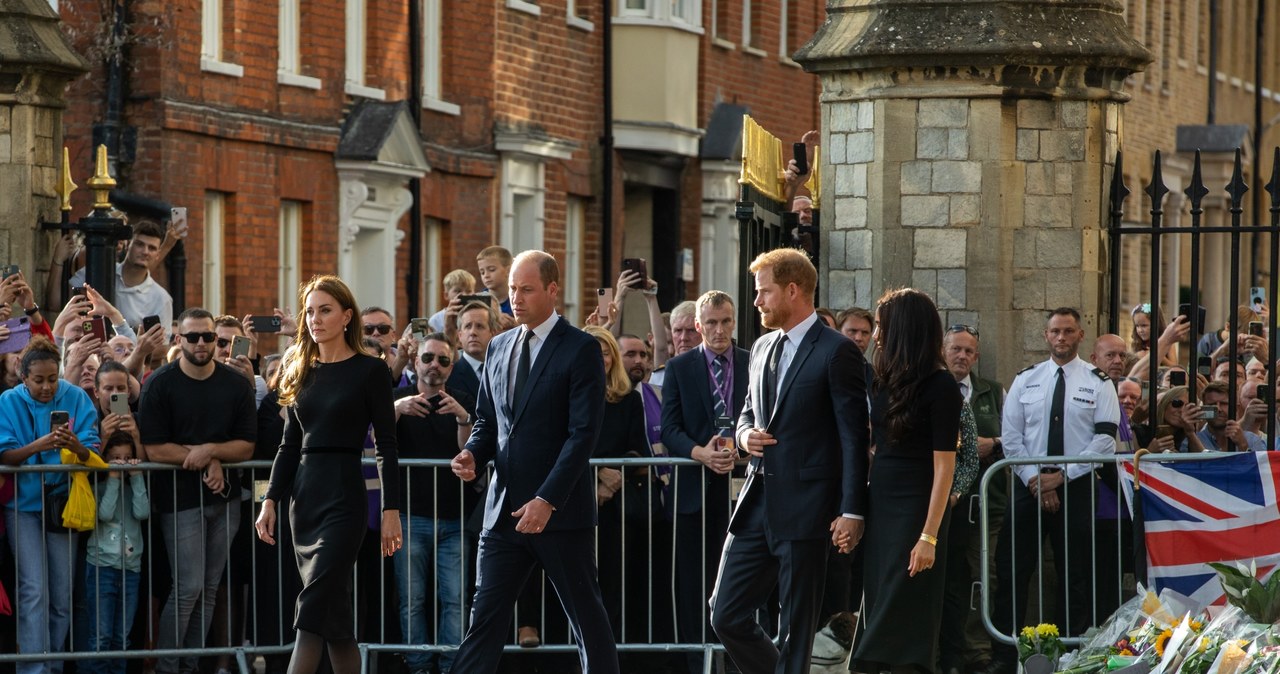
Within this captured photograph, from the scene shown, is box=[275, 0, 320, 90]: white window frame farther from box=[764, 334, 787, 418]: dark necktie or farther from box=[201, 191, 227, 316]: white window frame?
box=[764, 334, 787, 418]: dark necktie

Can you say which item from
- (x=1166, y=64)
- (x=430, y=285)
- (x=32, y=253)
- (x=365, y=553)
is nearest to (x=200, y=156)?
(x=430, y=285)

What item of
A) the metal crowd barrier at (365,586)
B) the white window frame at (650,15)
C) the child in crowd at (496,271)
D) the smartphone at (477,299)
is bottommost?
the metal crowd barrier at (365,586)

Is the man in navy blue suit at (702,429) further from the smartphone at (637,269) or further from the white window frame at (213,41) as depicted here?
the white window frame at (213,41)

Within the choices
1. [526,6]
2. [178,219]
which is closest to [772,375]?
[178,219]

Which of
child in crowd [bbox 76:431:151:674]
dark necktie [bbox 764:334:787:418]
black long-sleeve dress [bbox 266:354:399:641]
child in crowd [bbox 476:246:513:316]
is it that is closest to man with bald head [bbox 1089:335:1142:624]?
dark necktie [bbox 764:334:787:418]

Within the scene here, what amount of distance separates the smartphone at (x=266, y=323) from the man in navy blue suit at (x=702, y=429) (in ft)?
9.47

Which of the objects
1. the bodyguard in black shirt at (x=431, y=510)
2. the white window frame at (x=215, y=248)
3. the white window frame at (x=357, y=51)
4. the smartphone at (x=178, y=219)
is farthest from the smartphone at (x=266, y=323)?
the white window frame at (x=357, y=51)

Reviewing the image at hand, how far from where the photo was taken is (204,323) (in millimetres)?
12516

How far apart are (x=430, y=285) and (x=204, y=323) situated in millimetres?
15056

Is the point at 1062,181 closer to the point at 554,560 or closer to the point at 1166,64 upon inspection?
the point at 554,560

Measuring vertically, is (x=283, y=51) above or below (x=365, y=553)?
above

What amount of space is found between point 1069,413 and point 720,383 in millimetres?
1810

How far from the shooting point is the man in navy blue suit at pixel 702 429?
1274 cm

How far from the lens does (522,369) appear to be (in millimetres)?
10484
